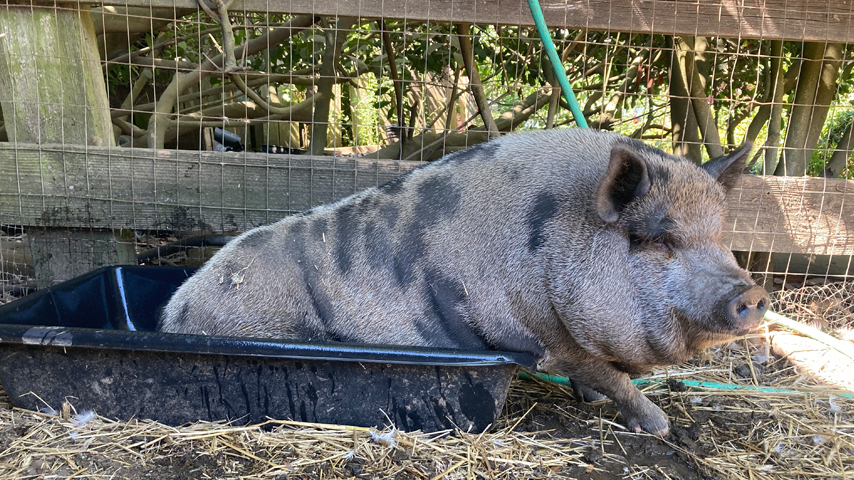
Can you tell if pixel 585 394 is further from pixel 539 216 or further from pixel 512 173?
pixel 512 173

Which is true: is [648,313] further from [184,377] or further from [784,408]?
[184,377]

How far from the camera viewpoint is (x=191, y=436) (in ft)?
8.61

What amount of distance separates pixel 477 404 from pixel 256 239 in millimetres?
1317

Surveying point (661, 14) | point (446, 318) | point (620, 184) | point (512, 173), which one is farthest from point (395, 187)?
point (661, 14)

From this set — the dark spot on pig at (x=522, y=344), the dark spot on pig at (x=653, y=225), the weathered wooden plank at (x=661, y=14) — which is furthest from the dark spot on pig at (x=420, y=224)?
the weathered wooden plank at (x=661, y=14)

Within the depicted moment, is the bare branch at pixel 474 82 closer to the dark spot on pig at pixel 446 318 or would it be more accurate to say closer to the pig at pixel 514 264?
the pig at pixel 514 264

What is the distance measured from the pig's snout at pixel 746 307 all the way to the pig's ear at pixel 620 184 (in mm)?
528

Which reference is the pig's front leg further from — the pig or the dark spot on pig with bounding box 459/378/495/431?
the dark spot on pig with bounding box 459/378/495/431

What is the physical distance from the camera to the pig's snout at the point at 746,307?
7.34ft

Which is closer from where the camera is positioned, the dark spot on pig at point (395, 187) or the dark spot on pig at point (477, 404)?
the dark spot on pig at point (477, 404)

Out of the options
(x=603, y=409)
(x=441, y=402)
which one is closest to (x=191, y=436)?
(x=441, y=402)

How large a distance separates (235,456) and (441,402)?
86 centimetres

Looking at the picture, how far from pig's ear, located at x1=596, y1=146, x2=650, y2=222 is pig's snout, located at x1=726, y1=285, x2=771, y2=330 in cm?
53

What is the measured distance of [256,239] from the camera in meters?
3.05
